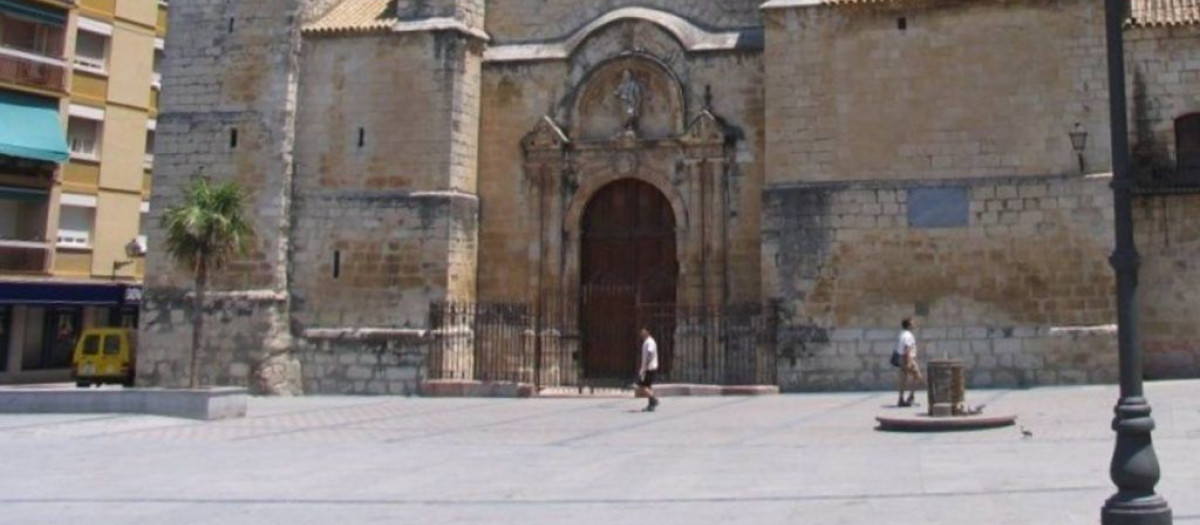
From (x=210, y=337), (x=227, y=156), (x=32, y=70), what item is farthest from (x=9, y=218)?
(x=210, y=337)

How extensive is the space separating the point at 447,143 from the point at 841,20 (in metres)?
7.12

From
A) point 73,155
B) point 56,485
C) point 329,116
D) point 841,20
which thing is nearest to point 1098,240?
point 841,20

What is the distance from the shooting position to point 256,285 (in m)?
19.2

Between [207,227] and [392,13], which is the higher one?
[392,13]

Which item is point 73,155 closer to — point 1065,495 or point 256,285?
point 256,285

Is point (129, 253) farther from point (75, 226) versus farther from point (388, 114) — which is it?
point (388, 114)

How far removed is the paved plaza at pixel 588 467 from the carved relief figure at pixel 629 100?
646 centimetres

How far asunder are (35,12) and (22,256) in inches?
223

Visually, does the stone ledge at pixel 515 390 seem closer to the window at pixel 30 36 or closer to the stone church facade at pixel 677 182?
the stone church facade at pixel 677 182

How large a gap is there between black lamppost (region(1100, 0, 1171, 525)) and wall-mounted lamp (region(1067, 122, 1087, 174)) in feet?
36.6

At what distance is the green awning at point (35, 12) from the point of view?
2434cm

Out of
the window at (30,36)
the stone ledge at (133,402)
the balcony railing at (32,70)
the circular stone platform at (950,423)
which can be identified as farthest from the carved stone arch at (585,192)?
the window at (30,36)

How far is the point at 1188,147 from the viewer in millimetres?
17656

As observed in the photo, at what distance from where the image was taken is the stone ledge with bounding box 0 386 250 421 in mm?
14484
